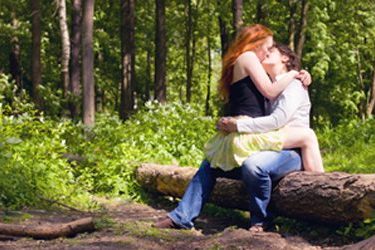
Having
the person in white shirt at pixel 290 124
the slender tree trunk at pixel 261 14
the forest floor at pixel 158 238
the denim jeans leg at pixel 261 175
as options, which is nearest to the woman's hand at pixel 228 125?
the person in white shirt at pixel 290 124

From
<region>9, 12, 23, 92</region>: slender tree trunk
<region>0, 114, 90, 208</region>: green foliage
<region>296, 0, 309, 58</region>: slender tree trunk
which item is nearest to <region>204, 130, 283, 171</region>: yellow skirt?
<region>0, 114, 90, 208</region>: green foliage

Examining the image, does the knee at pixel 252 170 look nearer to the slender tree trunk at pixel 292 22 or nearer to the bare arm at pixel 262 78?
the bare arm at pixel 262 78

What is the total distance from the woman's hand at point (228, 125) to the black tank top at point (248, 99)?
19 cm

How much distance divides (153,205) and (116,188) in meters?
0.59

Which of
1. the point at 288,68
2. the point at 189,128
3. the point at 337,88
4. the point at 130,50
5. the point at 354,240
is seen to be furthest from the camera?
the point at 337,88

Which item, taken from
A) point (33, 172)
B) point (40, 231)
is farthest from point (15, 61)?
point (40, 231)

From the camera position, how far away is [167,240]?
5.21 metres

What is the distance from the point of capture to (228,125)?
19.2ft

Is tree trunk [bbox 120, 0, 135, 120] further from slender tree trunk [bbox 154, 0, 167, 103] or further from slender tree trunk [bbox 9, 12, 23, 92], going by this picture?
slender tree trunk [bbox 9, 12, 23, 92]

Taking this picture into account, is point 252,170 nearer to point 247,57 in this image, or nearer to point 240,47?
point 247,57

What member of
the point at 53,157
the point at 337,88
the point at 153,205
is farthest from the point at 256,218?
the point at 337,88

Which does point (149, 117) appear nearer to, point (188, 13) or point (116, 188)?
point (116, 188)

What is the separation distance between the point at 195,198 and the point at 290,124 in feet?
3.89

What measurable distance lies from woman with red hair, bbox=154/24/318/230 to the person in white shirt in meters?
0.08
